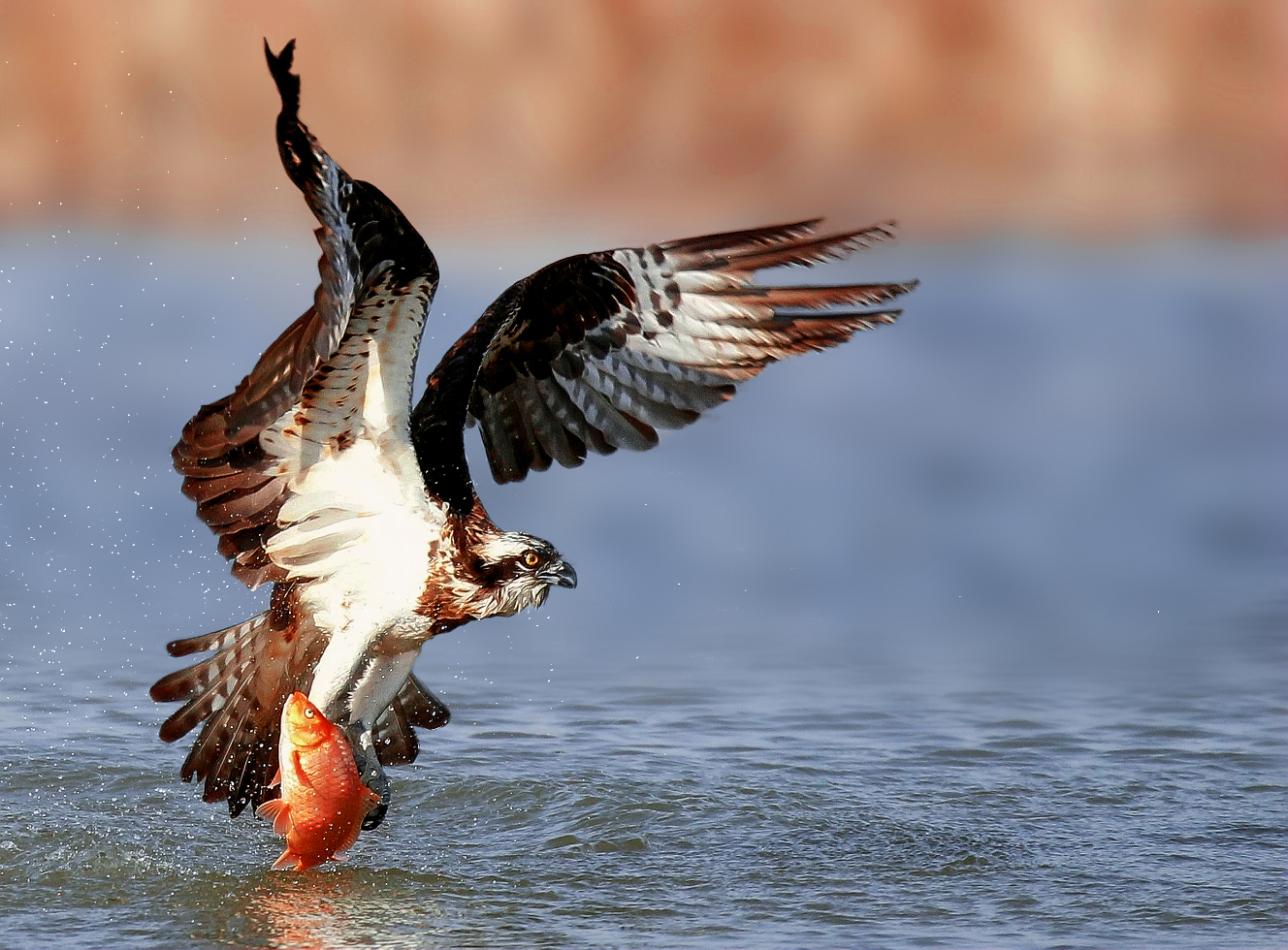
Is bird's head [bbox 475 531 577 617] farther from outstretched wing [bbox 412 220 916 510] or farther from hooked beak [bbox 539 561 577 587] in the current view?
outstretched wing [bbox 412 220 916 510]

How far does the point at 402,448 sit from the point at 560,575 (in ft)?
2.24

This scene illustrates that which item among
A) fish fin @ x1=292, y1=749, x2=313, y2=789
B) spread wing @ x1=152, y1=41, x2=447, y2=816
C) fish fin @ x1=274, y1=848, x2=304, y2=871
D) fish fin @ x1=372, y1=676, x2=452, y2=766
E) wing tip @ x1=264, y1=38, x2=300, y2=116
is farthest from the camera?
fish fin @ x1=372, y1=676, x2=452, y2=766

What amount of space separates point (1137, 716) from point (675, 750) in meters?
2.19

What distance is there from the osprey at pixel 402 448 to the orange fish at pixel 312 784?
534 millimetres

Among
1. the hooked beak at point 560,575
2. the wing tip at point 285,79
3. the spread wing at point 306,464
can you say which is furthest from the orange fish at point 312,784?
the wing tip at point 285,79

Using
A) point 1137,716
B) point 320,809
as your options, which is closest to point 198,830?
point 320,809

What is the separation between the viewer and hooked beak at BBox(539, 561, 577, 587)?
19.1 ft

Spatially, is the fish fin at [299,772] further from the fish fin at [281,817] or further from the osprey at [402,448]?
the osprey at [402,448]

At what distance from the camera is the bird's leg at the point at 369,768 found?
6086mm

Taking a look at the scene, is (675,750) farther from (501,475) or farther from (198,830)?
(198,830)

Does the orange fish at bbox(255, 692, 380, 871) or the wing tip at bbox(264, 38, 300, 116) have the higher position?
the wing tip at bbox(264, 38, 300, 116)

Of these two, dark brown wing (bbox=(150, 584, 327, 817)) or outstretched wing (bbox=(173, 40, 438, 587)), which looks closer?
outstretched wing (bbox=(173, 40, 438, 587))

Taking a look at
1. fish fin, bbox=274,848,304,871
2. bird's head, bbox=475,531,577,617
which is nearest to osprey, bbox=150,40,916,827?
bird's head, bbox=475,531,577,617

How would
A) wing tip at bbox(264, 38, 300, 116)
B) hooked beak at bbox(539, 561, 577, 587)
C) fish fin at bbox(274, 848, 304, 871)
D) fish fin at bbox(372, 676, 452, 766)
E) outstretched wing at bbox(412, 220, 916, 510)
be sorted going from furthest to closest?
fish fin at bbox(372, 676, 452, 766), outstretched wing at bbox(412, 220, 916, 510), hooked beak at bbox(539, 561, 577, 587), fish fin at bbox(274, 848, 304, 871), wing tip at bbox(264, 38, 300, 116)
